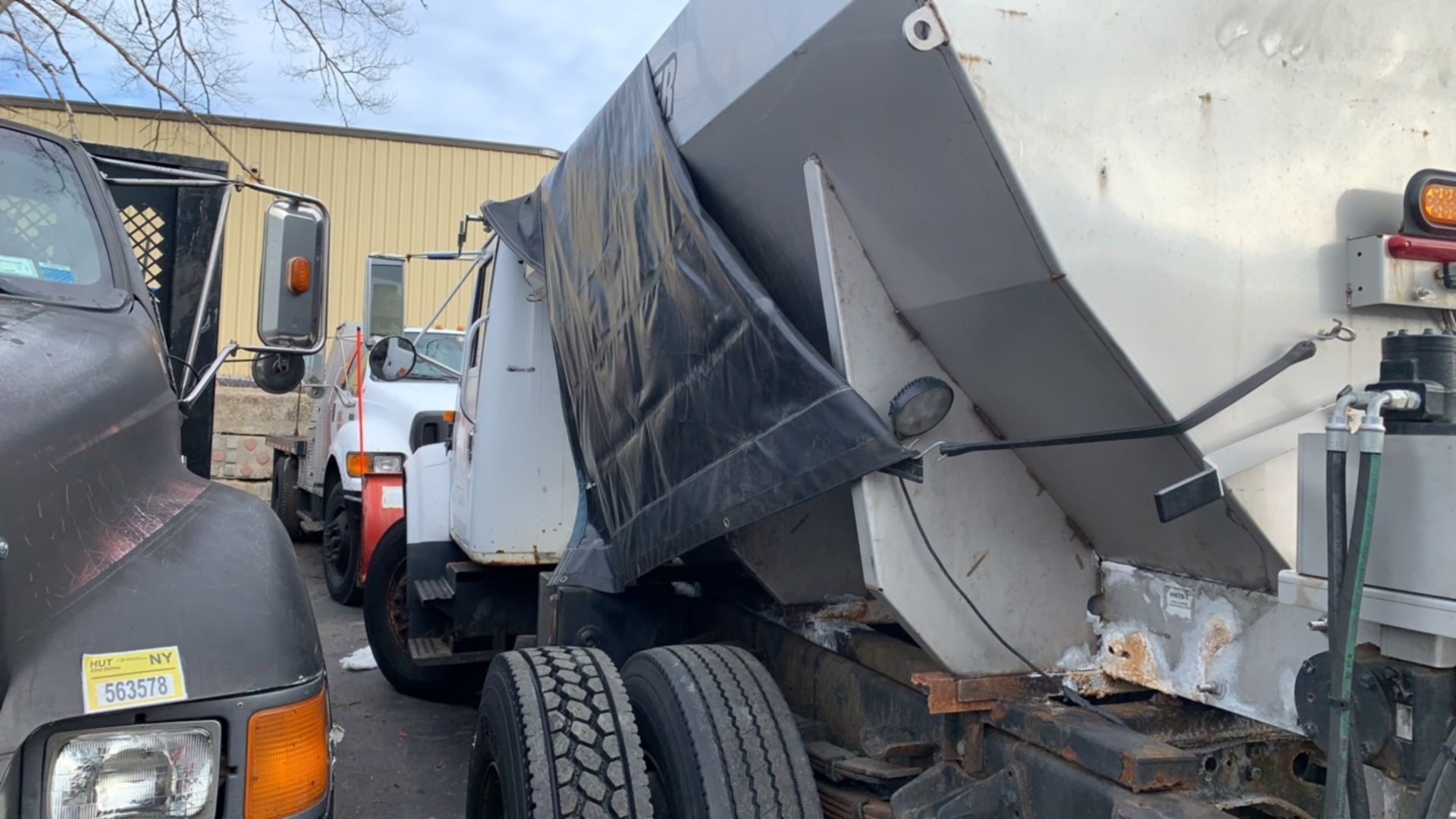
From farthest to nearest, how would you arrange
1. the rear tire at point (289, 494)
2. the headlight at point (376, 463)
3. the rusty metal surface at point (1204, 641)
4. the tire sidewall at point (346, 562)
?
the rear tire at point (289, 494), the tire sidewall at point (346, 562), the headlight at point (376, 463), the rusty metal surface at point (1204, 641)

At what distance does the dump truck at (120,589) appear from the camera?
61.7 inches

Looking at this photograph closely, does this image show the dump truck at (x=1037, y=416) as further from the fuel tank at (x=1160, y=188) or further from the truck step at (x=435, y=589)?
the truck step at (x=435, y=589)

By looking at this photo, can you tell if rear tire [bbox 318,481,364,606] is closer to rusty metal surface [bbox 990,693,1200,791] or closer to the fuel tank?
rusty metal surface [bbox 990,693,1200,791]

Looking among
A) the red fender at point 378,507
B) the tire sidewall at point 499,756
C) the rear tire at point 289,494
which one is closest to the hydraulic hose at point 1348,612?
the tire sidewall at point 499,756

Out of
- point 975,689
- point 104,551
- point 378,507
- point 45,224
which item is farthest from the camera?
point 378,507

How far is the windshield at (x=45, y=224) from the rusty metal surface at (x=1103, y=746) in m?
2.45

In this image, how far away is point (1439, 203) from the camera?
1.91 meters

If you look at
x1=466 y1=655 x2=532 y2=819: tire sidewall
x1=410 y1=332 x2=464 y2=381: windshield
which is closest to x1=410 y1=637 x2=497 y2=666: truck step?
x1=466 y1=655 x2=532 y2=819: tire sidewall

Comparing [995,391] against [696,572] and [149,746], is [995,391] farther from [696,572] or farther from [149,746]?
[696,572]

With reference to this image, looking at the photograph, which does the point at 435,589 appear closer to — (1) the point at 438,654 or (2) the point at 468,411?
(1) the point at 438,654

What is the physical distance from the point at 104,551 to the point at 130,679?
0.34 m

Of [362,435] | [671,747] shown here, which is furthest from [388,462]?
[671,747]

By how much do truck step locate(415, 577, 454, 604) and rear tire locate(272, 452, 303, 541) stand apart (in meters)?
7.70

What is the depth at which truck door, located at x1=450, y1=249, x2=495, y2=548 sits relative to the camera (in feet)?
16.6
